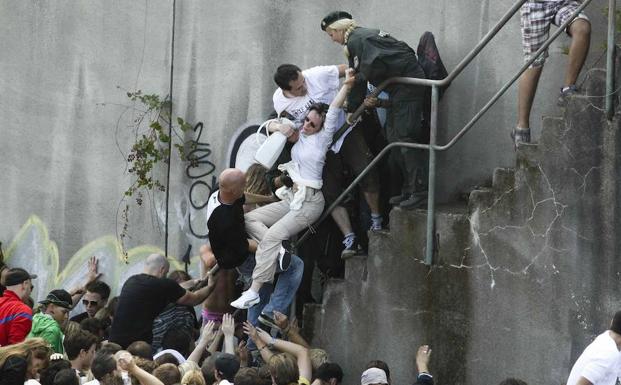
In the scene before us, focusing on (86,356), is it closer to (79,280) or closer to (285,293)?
(285,293)

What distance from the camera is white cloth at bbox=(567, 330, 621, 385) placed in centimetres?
894

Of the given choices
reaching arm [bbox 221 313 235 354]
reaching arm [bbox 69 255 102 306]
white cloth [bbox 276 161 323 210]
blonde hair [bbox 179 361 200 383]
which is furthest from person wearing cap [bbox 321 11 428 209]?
reaching arm [bbox 69 255 102 306]

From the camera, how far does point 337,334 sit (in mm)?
11336

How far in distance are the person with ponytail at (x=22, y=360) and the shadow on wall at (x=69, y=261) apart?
4.14 m

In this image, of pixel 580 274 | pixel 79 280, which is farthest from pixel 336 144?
pixel 79 280

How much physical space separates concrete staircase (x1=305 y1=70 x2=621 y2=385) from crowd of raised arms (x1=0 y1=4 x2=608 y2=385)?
0.83 ft

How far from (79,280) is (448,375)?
512 cm

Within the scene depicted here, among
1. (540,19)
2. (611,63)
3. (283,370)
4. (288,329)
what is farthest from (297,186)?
(611,63)

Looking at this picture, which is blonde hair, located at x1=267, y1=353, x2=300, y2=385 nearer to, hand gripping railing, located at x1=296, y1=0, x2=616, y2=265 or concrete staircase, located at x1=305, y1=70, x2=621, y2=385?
concrete staircase, located at x1=305, y1=70, x2=621, y2=385

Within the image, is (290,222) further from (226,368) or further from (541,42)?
(541,42)

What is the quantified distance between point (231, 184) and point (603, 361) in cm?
355

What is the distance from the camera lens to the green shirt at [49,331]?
1094 cm

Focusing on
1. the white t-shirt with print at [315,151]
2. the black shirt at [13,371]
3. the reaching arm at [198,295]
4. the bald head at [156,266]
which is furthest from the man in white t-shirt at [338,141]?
the black shirt at [13,371]

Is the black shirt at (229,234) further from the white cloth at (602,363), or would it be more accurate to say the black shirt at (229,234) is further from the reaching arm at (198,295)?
the white cloth at (602,363)
